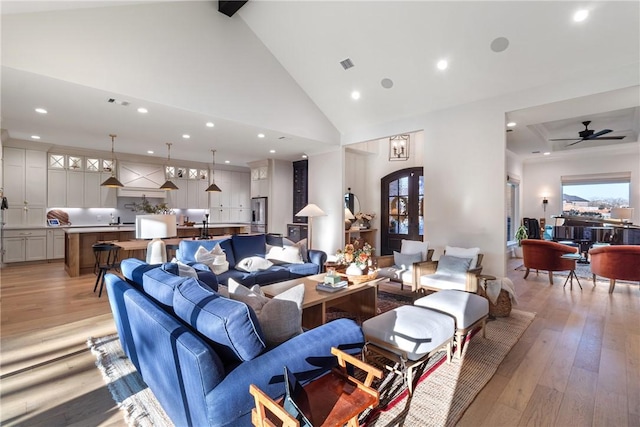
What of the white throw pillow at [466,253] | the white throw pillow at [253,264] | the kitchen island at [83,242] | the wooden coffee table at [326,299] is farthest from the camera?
the kitchen island at [83,242]

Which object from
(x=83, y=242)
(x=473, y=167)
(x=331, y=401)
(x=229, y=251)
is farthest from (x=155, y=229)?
(x=473, y=167)

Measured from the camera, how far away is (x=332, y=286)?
3156 mm

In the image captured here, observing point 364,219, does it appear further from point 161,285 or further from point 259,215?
point 161,285

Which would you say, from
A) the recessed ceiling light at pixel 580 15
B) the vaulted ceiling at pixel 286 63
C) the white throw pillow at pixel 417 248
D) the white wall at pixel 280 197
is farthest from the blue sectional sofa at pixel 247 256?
the recessed ceiling light at pixel 580 15

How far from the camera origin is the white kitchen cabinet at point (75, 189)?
7.30m

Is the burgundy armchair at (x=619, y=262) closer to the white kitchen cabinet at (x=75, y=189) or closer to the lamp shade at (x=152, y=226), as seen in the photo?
the lamp shade at (x=152, y=226)

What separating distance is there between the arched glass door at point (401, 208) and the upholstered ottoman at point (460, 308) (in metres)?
4.32

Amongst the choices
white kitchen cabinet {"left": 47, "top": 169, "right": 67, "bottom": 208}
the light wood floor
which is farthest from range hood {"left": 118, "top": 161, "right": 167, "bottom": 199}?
the light wood floor

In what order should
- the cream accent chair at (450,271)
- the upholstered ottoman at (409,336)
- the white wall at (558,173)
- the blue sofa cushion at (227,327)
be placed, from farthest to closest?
the white wall at (558,173) → the cream accent chair at (450,271) → the upholstered ottoman at (409,336) → the blue sofa cushion at (227,327)

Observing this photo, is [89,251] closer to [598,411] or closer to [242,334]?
[242,334]

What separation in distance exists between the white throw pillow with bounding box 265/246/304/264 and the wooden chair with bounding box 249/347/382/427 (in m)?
3.05

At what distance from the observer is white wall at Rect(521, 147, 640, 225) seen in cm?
716

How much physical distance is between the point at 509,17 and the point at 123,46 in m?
4.52

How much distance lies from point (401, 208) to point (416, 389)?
579 cm
